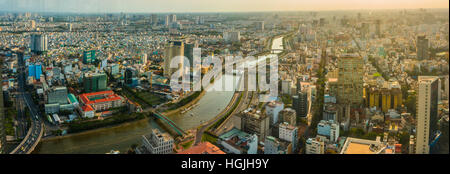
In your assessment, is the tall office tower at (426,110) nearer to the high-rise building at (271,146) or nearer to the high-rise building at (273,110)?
the high-rise building at (271,146)

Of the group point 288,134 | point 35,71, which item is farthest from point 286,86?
point 35,71

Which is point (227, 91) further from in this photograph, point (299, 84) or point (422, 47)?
point (422, 47)

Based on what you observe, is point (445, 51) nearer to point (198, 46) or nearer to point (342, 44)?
point (342, 44)

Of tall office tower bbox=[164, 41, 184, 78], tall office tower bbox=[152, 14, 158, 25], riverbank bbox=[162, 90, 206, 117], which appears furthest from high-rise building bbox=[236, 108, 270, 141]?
tall office tower bbox=[152, 14, 158, 25]

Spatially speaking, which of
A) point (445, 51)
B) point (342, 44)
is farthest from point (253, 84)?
point (445, 51)

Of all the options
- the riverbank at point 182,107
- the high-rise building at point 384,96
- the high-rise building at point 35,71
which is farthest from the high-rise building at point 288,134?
the high-rise building at point 35,71
